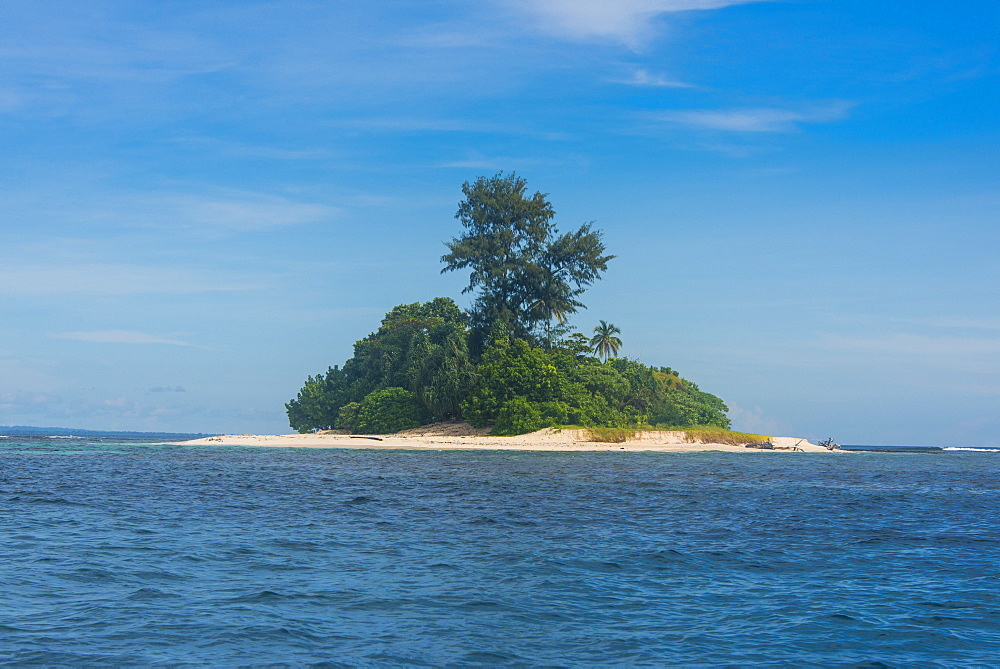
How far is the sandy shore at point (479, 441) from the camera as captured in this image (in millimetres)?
69250

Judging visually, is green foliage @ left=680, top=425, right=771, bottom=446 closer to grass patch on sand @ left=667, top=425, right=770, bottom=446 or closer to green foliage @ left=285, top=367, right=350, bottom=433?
grass patch on sand @ left=667, top=425, right=770, bottom=446

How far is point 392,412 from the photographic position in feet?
274

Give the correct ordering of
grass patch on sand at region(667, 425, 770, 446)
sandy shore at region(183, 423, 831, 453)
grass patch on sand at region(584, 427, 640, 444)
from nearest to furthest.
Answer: sandy shore at region(183, 423, 831, 453), grass patch on sand at region(584, 427, 640, 444), grass patch on sand at region(667, 425, 770, 446)

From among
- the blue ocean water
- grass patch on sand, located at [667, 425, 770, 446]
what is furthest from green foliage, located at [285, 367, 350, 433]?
the blue ocean water

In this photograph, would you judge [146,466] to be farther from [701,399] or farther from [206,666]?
[701,399]

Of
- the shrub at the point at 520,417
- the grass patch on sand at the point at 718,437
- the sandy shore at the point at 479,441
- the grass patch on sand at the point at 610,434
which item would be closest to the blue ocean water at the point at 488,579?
the sandy shore at the point at 479,441

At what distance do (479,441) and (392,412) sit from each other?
1496 cm

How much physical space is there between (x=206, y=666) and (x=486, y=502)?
16802 mm

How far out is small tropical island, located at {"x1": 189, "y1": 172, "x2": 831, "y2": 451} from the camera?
7650 cm

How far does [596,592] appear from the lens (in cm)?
1324

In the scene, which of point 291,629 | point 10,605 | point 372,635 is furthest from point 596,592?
point 10,605

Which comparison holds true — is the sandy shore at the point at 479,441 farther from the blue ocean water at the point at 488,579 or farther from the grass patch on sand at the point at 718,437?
the blue ocean water at the point at 488,579

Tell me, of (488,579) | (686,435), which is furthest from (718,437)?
(488,579)

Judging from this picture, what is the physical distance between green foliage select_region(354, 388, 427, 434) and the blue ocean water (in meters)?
54.6
